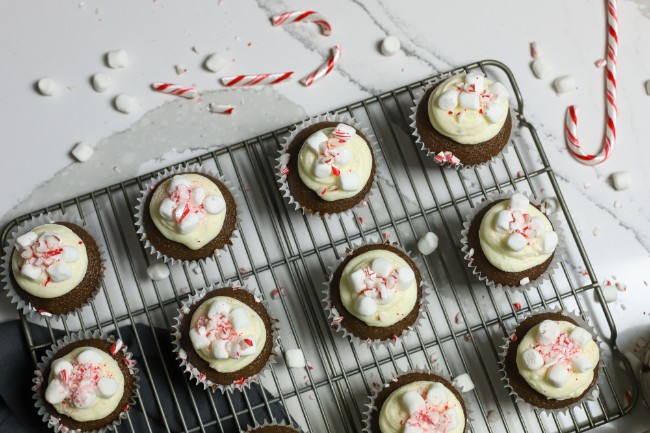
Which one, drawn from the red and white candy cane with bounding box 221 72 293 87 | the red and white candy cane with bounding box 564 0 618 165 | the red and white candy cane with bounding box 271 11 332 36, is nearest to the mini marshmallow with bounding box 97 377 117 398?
the red and white candy cane with bounding box 221 72 293 87

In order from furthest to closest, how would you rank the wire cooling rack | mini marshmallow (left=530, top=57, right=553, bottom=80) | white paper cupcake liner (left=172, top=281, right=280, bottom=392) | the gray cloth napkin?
mini marshmallow (left=530, top=57, right=553, bottom=80), the wire cooling rack, the gray cloth napkin, white paper cupcake liner (left=172, top=281, right=280, bottom=392)

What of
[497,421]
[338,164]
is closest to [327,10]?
[338,164]

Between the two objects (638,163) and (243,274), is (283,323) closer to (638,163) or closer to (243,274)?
(243,274)

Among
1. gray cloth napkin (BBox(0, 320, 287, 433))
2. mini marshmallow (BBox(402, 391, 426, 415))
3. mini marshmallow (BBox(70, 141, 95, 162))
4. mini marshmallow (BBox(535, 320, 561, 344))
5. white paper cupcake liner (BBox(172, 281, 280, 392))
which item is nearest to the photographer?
mini marshmallow (BBox(402, 391, 426, 415))

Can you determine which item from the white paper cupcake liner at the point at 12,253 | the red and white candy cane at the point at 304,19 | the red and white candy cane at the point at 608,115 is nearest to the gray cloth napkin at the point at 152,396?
the white paper cupcake liner at the point at 12,253

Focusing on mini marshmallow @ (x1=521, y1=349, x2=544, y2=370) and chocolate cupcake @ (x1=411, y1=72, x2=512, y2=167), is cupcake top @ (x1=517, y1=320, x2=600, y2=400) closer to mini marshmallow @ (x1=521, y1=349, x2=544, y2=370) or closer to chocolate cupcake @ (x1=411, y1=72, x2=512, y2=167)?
mini marshmallow @ (x1=521, y1=349, x2=544, y2=370)

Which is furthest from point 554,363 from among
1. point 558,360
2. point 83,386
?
point 83,386
